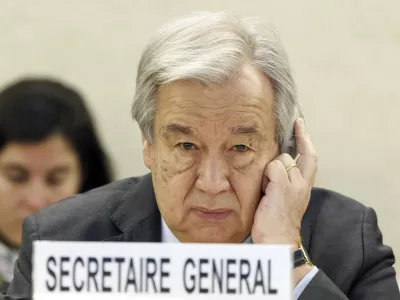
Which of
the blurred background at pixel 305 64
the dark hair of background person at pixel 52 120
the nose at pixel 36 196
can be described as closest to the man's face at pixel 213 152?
the nose at pixel 36 196

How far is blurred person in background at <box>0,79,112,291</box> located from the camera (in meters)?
3.35

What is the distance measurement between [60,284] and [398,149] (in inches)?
102

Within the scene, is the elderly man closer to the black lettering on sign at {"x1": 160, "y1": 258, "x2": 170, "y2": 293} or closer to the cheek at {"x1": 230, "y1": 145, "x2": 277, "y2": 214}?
the cheek at {"x1": 230, "y1": 145, "x2": 277, "y2": 214}

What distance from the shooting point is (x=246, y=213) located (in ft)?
6.81

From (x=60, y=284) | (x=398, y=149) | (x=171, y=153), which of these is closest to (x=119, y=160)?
(x=398, y=149)

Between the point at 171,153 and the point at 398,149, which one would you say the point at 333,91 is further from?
the point at 171,153

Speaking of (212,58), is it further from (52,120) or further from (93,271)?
(52,120)

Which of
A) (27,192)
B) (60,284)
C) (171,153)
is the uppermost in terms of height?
(171,153)

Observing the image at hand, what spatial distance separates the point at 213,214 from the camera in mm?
2027

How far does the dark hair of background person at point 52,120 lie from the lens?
11.2 ft

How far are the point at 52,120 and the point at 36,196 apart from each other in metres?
0.34

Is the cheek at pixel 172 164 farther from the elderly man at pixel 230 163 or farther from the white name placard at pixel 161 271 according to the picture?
the white name placard at pixel 161 271

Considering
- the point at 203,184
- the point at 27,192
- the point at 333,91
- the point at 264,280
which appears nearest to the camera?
the point at 264,280

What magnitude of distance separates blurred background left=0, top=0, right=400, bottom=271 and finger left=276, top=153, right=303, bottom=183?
1.55 metres
